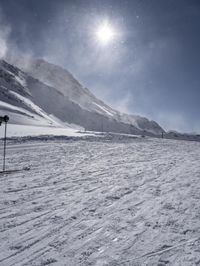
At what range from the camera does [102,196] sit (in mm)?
8031

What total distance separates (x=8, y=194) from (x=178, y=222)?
5.11 meters

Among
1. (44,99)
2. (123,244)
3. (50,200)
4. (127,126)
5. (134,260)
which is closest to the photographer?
(134,260)

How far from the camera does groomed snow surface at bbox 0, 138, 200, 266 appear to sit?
4.47 m

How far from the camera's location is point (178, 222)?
6012mm

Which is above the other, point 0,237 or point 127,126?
point 127,126

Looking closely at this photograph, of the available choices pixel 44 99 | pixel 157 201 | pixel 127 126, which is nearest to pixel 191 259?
pixel 157 201

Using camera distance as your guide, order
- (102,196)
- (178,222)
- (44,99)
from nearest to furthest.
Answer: (178,222)
(102,196)
(44,99)

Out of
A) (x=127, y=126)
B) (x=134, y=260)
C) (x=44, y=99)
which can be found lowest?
(x=134, y=260)

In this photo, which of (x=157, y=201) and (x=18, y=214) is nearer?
(x=18, y=214)

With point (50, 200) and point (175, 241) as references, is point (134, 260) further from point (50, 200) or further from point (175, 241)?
point (50, 200)

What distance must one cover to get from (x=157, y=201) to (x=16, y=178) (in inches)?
226

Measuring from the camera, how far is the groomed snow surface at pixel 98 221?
447cm

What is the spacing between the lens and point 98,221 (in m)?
5.96

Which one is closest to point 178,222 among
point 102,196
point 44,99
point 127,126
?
point 102,196
